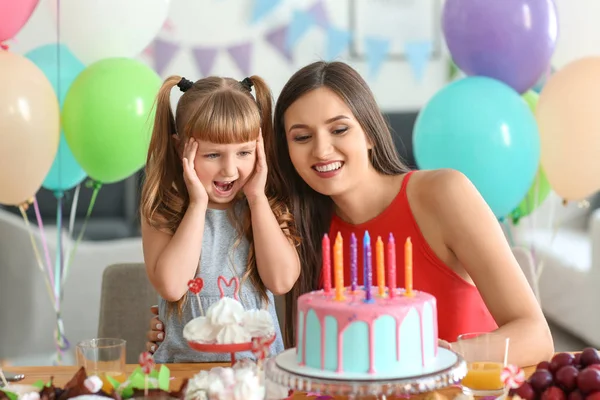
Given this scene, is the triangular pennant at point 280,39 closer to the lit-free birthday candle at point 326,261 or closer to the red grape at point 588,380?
the lit-free birthday candle at point 326,261

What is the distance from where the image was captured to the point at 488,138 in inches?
113

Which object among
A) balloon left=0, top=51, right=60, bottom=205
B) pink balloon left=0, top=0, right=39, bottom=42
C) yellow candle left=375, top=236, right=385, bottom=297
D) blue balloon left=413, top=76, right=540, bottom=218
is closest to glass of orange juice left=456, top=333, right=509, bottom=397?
yellow candle left=375, top=236, right=385, bottom=297

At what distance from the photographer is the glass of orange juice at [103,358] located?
57.9 inches

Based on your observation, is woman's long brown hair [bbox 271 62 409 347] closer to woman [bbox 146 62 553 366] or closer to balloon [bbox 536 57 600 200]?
woman [bbox 146 62 553 366]

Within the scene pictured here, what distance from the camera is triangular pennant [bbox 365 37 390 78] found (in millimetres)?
5242

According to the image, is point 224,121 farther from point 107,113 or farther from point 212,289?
point 107,113

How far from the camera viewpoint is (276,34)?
511cm

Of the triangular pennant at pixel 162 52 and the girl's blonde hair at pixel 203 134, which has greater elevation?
the triangular pennant at pixel 162 52

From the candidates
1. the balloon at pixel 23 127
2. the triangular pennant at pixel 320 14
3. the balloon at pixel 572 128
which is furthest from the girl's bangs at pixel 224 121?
the triangular pennant at pixel 320 14

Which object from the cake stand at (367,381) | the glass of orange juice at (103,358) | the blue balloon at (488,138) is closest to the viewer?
the cake stand at (367,381)

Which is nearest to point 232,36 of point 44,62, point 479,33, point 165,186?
point 44,62

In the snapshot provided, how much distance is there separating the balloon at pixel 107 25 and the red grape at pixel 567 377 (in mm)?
2249

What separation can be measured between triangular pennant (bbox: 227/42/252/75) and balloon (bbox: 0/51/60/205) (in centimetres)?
225

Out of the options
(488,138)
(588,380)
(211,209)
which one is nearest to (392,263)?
(588,380)
